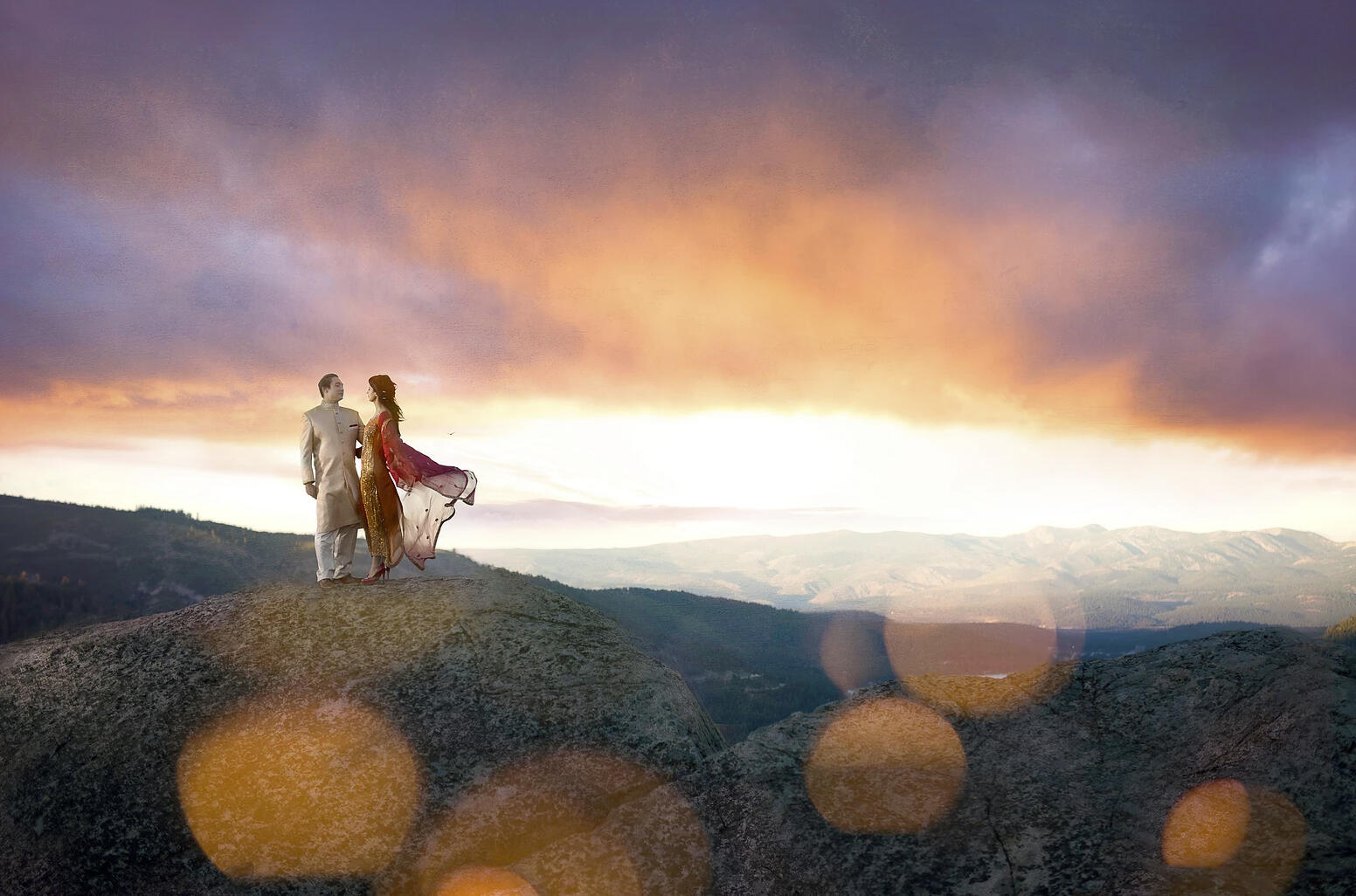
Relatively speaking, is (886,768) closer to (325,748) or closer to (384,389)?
(325,748)

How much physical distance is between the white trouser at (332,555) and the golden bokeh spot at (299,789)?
3461mm

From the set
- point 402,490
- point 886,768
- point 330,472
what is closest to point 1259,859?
point 886,768

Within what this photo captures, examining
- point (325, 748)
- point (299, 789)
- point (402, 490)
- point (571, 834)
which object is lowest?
point (571, 834)

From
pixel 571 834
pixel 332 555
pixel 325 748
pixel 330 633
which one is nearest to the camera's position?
pixel 571 834

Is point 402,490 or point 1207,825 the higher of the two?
point 402,490

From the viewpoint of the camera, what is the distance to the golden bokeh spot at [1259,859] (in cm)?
429

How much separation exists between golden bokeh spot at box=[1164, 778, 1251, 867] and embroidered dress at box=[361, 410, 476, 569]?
371 inches

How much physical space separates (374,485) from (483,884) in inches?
275

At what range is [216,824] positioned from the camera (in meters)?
7.14

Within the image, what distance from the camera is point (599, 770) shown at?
7.27 m

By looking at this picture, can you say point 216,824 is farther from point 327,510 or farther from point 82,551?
point 82,551

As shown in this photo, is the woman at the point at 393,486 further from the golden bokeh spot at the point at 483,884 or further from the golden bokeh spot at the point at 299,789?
the golden bokeh spot at the point at 483,884

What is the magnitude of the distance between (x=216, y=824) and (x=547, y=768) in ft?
10.4

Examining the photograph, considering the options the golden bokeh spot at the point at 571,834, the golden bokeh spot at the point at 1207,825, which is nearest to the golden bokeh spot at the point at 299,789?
the golden bokeh spot at the point at 571,834
